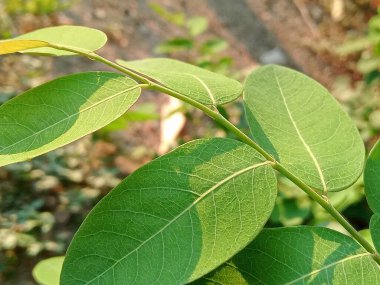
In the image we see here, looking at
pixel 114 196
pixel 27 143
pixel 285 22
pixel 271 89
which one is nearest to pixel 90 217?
pixel 114 196

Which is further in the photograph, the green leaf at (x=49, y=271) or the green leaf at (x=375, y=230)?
the green leaf at (x=49, y=271)

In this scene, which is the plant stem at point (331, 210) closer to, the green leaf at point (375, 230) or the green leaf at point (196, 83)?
the green leaf at point (375, 230)

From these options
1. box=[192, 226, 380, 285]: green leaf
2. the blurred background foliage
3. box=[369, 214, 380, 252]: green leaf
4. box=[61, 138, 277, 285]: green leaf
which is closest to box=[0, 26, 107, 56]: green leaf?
box=[61, 138, 277, 285]: green leaf

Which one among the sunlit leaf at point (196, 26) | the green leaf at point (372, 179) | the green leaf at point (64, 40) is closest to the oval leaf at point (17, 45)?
the green leaf at point (64, 40)

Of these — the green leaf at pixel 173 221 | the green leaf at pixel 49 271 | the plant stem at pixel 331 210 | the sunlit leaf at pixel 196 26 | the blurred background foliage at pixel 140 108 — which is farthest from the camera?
the sunlit leaf at pixel 196 26

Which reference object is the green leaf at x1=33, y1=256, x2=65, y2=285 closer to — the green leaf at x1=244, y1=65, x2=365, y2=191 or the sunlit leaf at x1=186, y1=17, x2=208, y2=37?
the green leaf at x1=244, y1=65, x2=365, y2=191

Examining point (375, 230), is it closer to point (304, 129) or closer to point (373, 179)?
point (373, 179)
